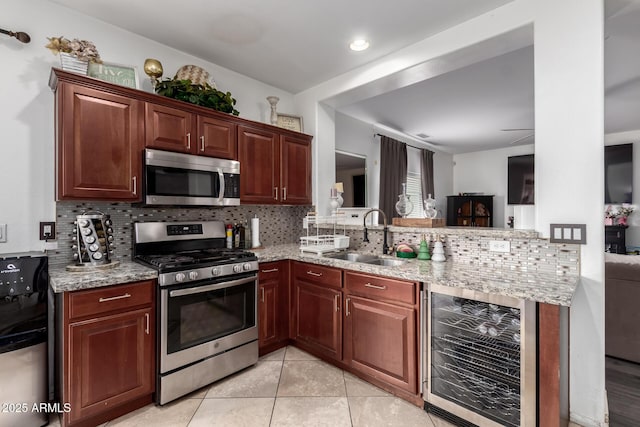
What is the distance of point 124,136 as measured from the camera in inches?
84.4

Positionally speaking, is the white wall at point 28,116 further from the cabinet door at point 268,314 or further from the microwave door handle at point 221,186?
the cabinet door at point 268,314

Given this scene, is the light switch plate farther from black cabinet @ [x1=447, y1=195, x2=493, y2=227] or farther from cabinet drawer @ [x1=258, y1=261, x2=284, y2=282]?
black cabinet @ [x1=447, y1=195, x2=493, y2=227]

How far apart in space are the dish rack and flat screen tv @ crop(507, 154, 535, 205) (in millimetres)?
5245

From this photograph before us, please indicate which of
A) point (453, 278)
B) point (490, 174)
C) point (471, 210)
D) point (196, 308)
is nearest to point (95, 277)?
point (196, 308)

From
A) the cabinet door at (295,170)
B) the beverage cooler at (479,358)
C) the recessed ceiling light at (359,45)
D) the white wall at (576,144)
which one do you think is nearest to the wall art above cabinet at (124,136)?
the cabinet door at (295,170)

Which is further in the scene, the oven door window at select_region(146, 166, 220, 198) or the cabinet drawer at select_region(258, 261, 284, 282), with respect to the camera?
the cabinet drawer at select_region(258, 261, 284, 282)

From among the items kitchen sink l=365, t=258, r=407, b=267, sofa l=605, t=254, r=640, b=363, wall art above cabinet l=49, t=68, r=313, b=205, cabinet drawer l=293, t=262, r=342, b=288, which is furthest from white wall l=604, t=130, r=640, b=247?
wall art above cabinet l=49, t=68, r=313, b=205

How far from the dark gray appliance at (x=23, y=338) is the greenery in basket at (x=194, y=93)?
1447 millimetres

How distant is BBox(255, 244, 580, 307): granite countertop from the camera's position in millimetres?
1523

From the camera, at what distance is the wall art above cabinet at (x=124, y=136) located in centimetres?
192

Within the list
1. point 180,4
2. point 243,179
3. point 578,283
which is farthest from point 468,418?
point 180,4

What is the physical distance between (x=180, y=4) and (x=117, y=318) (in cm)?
211

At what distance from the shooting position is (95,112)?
2010 mm

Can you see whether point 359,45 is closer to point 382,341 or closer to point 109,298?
point 382,341
